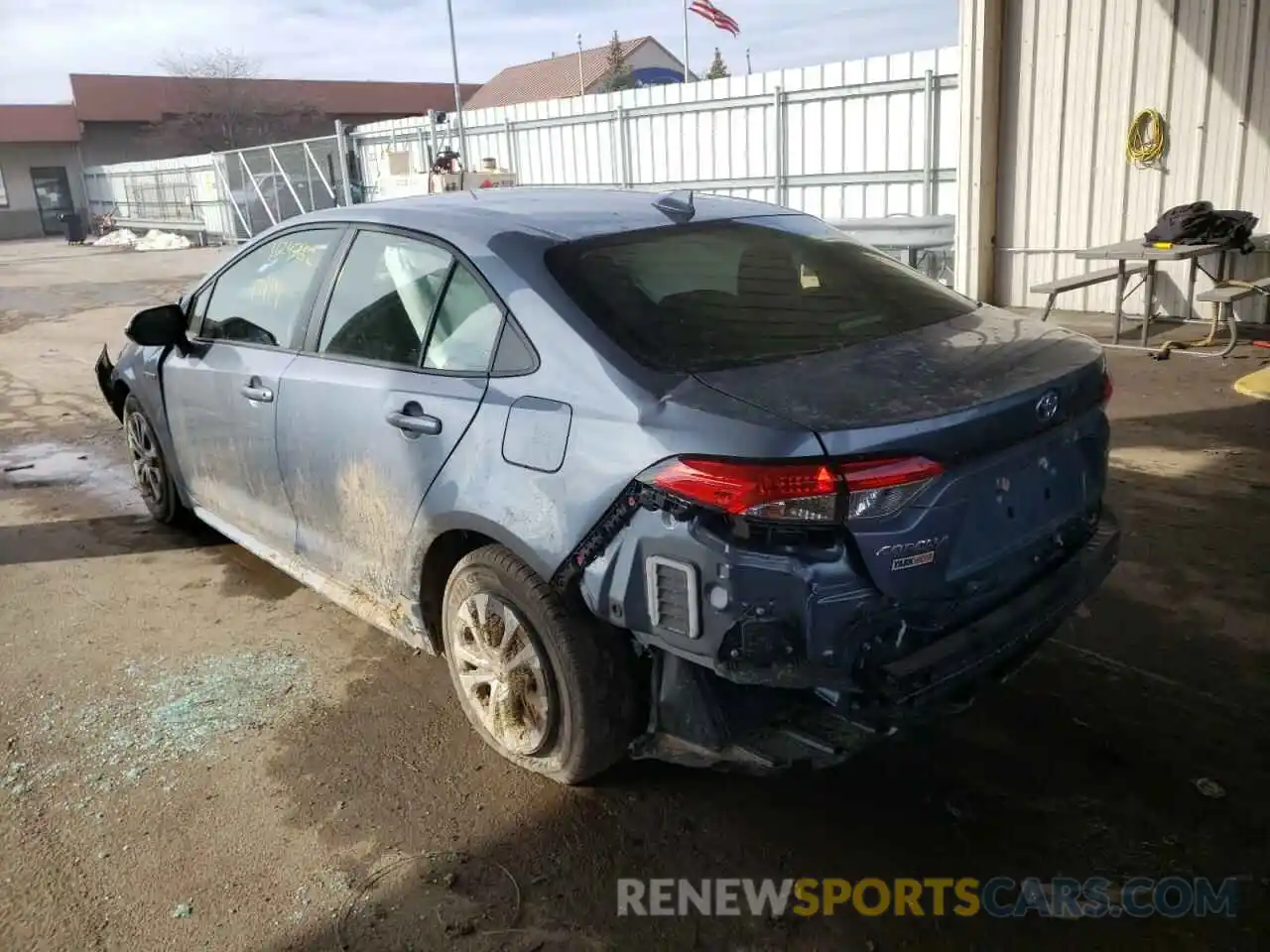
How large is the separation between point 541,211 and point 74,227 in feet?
117

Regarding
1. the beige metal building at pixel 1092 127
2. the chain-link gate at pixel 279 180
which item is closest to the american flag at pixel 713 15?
the chain-link gate at pixel 279 180

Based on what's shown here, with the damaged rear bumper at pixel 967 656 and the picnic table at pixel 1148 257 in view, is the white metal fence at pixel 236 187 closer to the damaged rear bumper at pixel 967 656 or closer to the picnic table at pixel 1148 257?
the picnic table at pixel 1148 257

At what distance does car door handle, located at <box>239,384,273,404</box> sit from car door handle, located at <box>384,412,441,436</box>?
844 mm

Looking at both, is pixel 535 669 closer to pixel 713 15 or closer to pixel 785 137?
pixel 785 137

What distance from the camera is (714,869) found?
8.63 feet

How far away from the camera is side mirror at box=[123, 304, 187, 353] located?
4352mm

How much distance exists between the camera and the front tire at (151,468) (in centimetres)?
507

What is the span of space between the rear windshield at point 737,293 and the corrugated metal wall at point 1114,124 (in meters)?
6.78

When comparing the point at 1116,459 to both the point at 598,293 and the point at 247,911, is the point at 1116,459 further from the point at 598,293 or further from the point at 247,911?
the point at 247,911

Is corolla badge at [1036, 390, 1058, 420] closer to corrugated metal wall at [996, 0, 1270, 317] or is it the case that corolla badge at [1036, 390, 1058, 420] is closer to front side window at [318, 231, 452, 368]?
front side window at [318, 231, 452, 368]

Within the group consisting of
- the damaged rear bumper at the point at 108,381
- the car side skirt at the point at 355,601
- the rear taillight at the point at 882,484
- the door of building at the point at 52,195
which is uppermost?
the door of building at the point at 52,195

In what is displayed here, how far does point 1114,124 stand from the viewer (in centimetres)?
922

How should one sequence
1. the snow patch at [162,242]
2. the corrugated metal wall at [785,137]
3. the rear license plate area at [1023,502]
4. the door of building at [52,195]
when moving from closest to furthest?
1. the rear license plate area at [1023,502]
2. the corrugated metal wall at [785,137]
3. the snow patch at [162,242]
4. the door of building at [52,195]

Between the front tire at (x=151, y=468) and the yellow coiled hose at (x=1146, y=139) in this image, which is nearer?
the front tire at (x=151, y=468)
